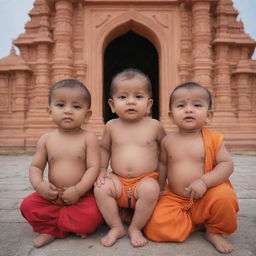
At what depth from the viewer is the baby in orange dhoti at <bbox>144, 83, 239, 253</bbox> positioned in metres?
1.77

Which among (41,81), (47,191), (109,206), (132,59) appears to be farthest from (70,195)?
(132,59)

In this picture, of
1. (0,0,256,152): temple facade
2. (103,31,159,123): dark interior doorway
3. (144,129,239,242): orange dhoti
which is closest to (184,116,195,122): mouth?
(144,129,239,242): orange dhoti

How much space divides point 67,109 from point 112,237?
2.77 ft

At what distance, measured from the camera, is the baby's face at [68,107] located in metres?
1.91

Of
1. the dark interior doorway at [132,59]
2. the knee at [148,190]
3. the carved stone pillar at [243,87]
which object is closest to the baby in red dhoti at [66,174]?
the knee at [148,190]

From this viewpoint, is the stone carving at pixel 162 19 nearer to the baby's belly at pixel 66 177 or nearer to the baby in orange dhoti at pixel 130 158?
the baby in orange dhoti at pixel 130 158

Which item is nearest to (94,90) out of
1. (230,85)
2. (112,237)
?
(230,85)

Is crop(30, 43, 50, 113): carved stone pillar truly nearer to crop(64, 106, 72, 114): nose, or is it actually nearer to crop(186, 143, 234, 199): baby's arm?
crop(64, 106, 72, 114): nose

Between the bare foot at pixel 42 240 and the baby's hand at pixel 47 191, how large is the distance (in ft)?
0.76

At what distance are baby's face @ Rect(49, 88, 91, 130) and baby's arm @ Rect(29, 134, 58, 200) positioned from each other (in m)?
0.24

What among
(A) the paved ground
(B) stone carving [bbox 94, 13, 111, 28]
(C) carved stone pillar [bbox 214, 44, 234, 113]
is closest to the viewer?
(A) the paved ground

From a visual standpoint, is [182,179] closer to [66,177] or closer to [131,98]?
[131,98]

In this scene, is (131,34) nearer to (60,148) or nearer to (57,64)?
(57,64)

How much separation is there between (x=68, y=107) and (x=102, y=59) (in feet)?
26.2
